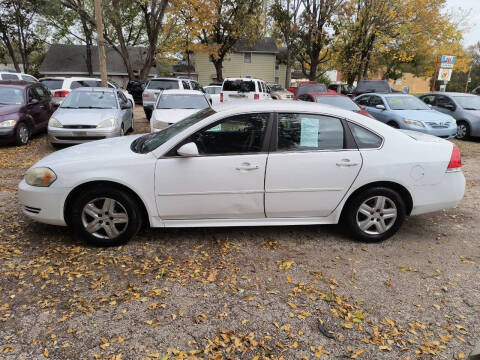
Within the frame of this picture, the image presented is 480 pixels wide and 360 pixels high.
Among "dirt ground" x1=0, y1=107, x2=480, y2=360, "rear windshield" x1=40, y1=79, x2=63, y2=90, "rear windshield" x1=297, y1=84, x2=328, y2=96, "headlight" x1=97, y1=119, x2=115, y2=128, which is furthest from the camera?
"rear windshield" x1=297, y1=84, x2=328, y2=96

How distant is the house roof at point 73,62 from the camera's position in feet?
128

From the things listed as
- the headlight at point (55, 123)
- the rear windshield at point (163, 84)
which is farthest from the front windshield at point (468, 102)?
the headlight at point (55, 123)

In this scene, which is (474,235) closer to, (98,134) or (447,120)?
(447,120)

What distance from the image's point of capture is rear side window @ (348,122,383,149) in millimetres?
3873

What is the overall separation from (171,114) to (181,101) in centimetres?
112

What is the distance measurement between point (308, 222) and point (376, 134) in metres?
1.25

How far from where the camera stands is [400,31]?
25.1 meters

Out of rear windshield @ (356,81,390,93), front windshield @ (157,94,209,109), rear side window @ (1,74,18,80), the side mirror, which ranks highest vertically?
rear windshield @ (356,81,390,93)

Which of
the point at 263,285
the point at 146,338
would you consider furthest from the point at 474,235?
the point at 146,338

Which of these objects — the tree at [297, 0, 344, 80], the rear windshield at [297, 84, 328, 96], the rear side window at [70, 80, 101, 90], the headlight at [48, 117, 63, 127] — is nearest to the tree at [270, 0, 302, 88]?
the tree at [297, 0, 344, 80]

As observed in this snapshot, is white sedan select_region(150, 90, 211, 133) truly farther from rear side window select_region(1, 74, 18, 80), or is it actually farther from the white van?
rear side window select_region(1, 74, 18, 80)

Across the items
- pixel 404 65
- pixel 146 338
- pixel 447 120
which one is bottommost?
pixel 146 338

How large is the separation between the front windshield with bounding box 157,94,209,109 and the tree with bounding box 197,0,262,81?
60.2ft

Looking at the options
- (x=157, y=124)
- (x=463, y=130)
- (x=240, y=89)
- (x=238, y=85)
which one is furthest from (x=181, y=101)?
(x=463, y=130)
